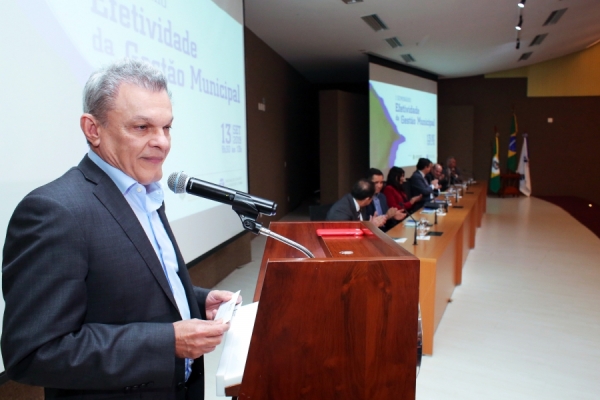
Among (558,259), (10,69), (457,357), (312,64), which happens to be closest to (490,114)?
(312,64)

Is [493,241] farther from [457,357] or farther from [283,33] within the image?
[283,33]

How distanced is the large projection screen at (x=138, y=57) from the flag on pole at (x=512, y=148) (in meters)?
9.43

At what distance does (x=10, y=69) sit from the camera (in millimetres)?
1478

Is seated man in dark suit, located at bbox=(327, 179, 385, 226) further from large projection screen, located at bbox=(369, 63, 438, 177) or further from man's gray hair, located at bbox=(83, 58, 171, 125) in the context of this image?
large projection screen, located at bbox=(369, 63, 438, 177)

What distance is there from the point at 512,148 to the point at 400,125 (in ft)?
13.5

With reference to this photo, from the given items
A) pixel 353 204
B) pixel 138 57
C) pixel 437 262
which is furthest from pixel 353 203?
pixel 138 57

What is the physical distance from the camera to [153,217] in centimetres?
103

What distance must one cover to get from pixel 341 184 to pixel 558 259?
4.34 m

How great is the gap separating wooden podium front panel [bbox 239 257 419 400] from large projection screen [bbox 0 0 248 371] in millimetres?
1196

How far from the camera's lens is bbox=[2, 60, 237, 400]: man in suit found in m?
0.71

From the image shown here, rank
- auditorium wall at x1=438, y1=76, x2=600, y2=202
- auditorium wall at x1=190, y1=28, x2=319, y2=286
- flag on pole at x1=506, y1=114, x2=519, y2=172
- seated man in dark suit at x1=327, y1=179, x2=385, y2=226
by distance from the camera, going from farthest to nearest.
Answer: flag on pole at x1=506, y1=114, x2=519, y2=172, auditorium wall at x1=438, y1=76, x2=600, y2=202, auditorium wall at x1=190, y1=28, x2=319, y2=286, seated man in dark suit at x1=327, y1=179, x2=385, y2=226

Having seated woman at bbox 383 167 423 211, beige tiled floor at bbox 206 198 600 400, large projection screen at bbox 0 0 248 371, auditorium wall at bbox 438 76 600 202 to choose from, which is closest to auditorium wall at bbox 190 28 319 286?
beige tiled floor at bbox 206 198 600 400

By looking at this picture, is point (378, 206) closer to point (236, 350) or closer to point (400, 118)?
point (236, 350)

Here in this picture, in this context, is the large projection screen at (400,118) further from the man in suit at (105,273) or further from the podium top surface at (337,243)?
the man in suit at (105,273)
